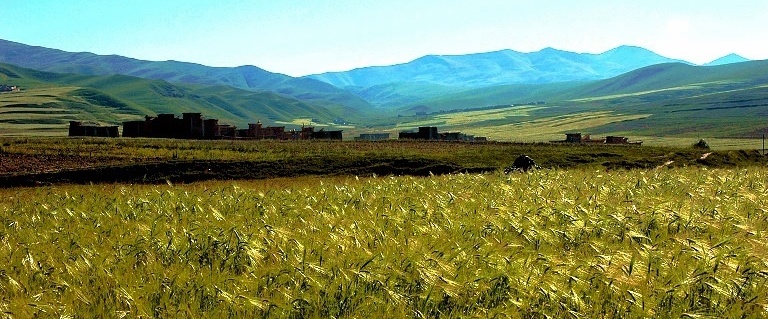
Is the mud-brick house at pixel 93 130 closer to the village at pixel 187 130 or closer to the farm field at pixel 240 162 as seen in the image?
the village at pixel 187 130

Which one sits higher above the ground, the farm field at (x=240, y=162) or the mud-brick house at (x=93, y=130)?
the mud-brick house at (x=93, y=130)

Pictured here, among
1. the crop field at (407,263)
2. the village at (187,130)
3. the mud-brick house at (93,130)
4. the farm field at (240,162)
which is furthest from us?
the mud-brick house at (93,130)

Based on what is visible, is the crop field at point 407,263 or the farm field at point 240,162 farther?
the farm field at point 240,162

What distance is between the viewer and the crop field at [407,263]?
19.9 feet

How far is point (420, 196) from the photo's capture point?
15.1 meters

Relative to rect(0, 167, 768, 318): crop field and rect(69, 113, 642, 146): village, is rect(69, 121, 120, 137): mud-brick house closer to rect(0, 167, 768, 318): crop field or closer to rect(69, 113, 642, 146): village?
rect(69, 113, 642, 146): village

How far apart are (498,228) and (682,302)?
3.88 m

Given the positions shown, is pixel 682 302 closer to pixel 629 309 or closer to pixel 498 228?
pixel 629 309

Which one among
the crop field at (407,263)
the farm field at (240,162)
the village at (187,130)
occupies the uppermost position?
the village at (187,130)

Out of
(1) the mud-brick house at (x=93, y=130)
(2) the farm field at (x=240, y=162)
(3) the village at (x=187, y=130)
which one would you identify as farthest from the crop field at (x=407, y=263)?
(1) the mud-brick house at (x=93, y=130)

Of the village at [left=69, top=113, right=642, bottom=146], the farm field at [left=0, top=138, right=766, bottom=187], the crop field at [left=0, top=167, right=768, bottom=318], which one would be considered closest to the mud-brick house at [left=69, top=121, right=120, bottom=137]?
the village at [left=69, top=113, right=642, bottom=146]

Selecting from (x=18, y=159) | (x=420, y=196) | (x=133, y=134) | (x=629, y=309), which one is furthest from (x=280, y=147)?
(x=629, y=309)

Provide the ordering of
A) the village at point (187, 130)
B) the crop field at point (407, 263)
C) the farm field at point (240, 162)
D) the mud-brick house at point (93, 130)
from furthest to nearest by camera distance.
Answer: the mud-brick house at point (93, 130), the village at point (187, 130), the farm field at point (240, 162), the crop field at point (407, 263)

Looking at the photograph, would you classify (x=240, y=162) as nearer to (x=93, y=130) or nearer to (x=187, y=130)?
(x=187, y=130)
